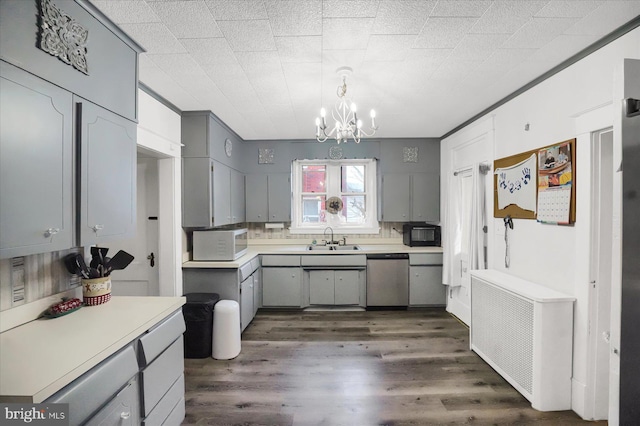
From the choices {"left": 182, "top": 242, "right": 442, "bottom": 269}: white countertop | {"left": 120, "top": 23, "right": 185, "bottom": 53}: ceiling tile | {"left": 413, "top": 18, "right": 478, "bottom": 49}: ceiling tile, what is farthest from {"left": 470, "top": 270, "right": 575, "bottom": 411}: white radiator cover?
{"left": 120, "top": 23, "right": 185, "bottom": 53}: ceiling tile

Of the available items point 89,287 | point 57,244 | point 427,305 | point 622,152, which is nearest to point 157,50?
point 57,244

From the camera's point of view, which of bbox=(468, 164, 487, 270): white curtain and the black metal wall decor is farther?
bbox=(468, 164, 487, 270): white curtain

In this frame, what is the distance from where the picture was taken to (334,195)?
4.70m

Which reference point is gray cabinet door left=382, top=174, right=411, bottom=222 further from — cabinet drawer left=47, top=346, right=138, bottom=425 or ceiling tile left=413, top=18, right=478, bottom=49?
cabinet drawer left=47, top=346, right=138, bottom=425

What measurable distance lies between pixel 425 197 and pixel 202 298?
338 centimetres

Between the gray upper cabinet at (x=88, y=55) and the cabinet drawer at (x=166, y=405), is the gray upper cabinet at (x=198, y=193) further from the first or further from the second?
the cabinet drawer at (x=166, y=405)

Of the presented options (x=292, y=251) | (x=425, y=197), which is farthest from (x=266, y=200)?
(x=425, y=197)

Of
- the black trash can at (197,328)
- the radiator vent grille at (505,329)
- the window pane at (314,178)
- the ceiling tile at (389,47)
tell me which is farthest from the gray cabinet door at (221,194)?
the radiator vent grille at (505,329)

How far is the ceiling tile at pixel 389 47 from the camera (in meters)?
1.79

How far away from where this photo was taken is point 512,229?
2660mm

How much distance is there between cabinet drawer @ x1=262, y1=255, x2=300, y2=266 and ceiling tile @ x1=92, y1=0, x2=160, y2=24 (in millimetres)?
3018

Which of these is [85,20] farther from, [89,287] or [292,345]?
[292,345]

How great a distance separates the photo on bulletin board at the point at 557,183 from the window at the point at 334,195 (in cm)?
254

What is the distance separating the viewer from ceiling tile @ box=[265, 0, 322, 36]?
1.50 meters
